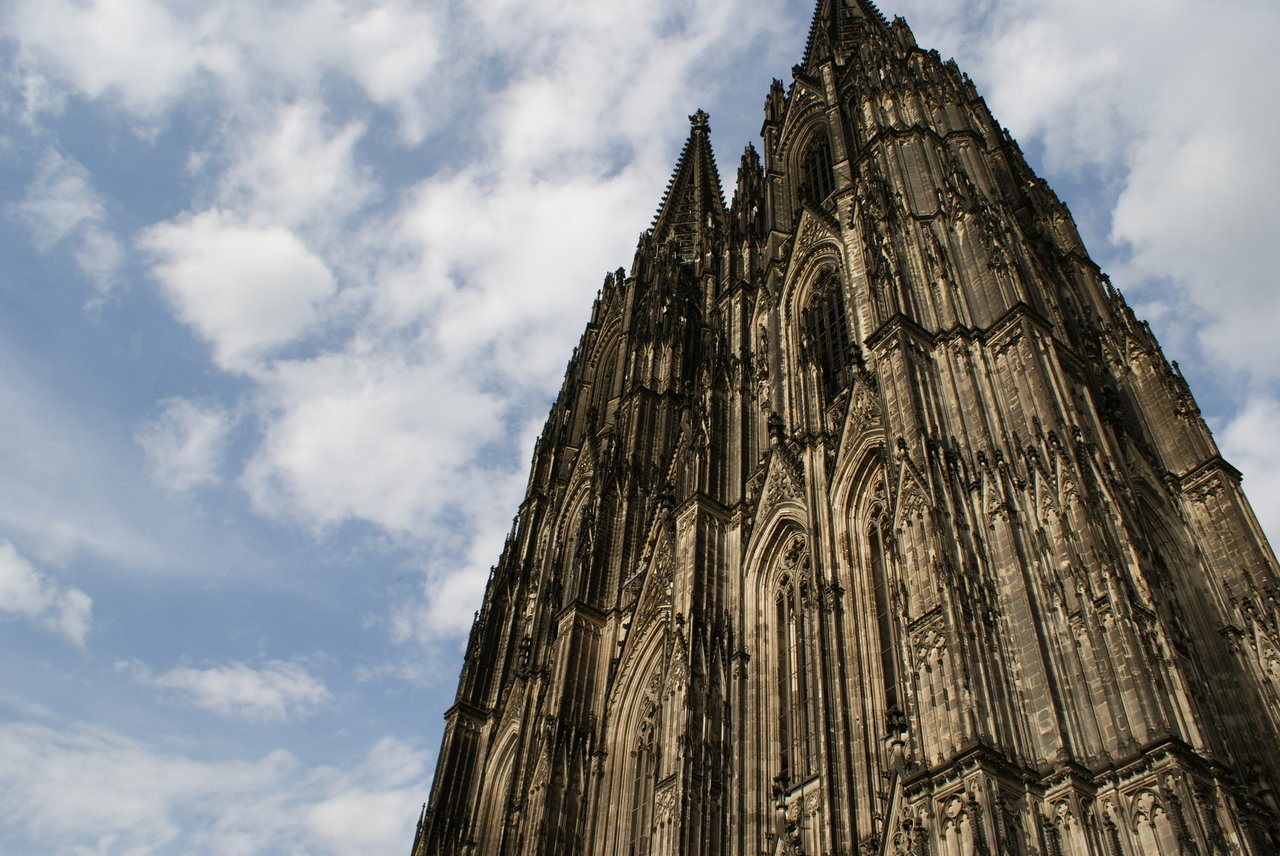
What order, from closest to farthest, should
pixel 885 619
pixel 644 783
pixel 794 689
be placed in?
pixel 885 619 < pixel 794 689 < pixel 644 783

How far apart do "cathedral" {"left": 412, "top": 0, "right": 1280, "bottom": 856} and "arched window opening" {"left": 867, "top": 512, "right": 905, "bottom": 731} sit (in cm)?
8

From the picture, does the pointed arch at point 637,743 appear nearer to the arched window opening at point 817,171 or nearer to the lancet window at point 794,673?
the lancet window at point 794,673

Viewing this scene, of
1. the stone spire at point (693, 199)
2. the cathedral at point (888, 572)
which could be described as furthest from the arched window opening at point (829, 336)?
the stone spire at point (693, 199)

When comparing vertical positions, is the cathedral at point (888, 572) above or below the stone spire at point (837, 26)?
below

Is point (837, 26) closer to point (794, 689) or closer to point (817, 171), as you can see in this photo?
point (817, 171)

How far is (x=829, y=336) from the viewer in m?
25.5

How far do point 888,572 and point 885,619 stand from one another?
0.80 metres

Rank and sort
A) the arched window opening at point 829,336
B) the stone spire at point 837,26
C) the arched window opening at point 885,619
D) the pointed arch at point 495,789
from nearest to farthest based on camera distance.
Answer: the arched window opening at point 885,619, the arched window opening at point 829,336, the pointed arch at point 495,789, the stone spire at point 837,26

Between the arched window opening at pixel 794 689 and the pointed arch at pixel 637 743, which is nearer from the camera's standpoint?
the arched window opening at pixel 794 689

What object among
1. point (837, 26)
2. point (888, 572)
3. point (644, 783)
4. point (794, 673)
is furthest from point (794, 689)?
point (837, 26)

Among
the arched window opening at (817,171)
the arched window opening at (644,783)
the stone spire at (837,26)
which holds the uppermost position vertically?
the stone spire at (837,26)

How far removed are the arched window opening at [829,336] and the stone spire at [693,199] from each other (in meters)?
16.9

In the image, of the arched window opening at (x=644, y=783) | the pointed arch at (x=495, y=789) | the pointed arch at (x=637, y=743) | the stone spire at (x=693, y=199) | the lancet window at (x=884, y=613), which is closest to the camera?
the lancet window at (x=884, y=613)

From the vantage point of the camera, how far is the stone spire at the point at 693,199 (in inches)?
1854
